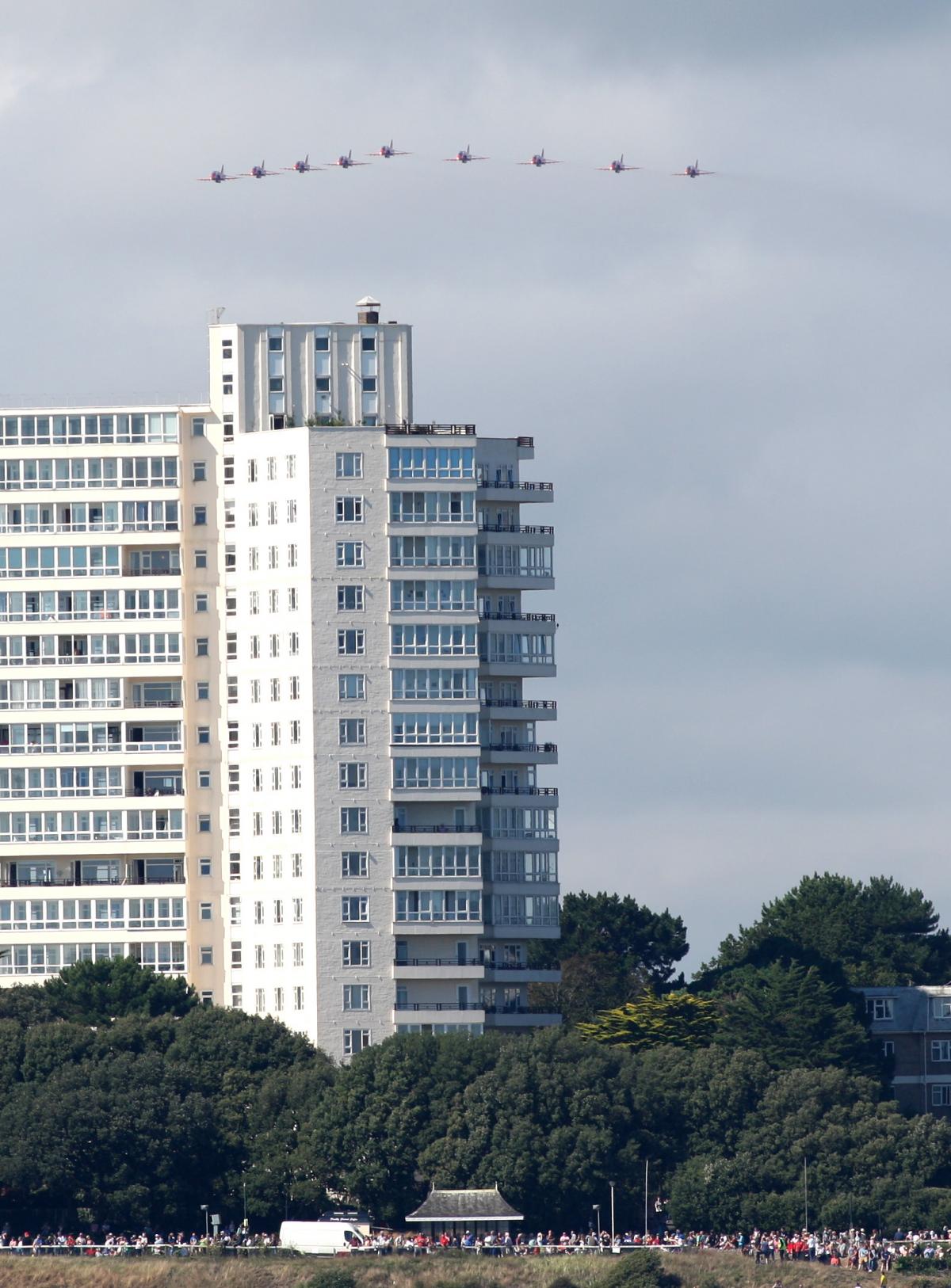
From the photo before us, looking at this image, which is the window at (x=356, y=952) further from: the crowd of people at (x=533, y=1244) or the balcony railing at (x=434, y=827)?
the crowd of people at (x=533, y=1244)

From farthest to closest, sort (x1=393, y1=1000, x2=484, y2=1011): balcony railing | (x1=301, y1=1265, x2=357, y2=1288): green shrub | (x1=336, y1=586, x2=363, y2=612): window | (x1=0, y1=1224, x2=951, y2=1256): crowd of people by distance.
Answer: (x1=336, y1=586, x2=363, y2=612): window → (x1=393, y1=1000, x2=484, y2=1011): balcony railing → (x1=0, y1=1224, x2=951, y2=1256): crowd of people → (x1=301, y1=1265, x2=357, y2=1288): green shrub

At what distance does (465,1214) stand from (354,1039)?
22994 mm

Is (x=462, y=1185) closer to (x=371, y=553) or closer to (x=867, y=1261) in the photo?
(x=867, y=1261)

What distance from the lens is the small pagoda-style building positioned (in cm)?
17162

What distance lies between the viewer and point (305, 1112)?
7062 inches

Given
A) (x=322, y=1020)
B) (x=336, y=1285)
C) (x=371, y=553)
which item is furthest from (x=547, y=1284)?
(x=371, y=553)

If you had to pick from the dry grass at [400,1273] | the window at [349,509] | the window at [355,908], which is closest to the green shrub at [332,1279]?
the dry grass at [400,1273]

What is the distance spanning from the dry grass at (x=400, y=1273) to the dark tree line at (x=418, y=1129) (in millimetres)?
8431

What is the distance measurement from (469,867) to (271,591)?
20.5 m

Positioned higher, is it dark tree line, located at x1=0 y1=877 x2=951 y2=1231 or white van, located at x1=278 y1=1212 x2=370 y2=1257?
dark tree line, located at x1=0 y1=877 x2=951 y2=1231

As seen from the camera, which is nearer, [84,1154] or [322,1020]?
[84,1154]

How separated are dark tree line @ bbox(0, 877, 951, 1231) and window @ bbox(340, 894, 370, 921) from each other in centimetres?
931

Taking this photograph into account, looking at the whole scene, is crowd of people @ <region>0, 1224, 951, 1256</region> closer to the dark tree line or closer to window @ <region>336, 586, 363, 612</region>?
the dark tree line

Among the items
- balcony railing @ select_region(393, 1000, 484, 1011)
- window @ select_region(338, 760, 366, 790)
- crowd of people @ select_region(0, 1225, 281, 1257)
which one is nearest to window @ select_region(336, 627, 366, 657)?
window @ select_region(338, 760, 366, 790)
